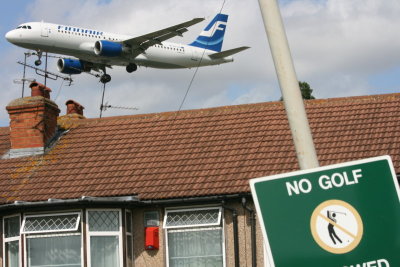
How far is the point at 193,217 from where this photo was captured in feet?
50.3

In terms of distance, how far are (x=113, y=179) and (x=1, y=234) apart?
2.32m

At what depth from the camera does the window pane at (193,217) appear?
50.0ft

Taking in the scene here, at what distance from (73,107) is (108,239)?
7356 mm

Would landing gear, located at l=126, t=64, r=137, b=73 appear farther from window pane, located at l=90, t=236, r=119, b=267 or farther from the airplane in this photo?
window pane, located at l=90, t=236, r=119, b=267

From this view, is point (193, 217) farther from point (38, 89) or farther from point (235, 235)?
point (38, 89)

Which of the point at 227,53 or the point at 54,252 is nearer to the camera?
the point at 54,252

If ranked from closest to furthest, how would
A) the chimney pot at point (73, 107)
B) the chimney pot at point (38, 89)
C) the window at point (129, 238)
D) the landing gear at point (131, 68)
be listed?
the window at point (129, 238) < the chimney pot at point (38, 89) < the chimney pot at point (73, 107) < the landing gear at point (131, 68)

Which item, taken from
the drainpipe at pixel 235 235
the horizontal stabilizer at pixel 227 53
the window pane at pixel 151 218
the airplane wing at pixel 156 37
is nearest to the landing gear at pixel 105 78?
the airplane wing at pixel 156 37

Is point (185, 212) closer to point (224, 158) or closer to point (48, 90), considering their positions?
point (224, 158)

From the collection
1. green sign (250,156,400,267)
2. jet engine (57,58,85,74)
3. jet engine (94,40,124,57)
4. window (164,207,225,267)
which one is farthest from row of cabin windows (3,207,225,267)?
jet engine (57,58,85,74)

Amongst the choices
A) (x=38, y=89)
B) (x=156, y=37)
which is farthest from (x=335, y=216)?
(x=156, y=37)

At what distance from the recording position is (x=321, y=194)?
351cm

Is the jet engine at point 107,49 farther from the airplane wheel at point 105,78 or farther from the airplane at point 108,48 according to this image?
the airplane wheel at point 105,78

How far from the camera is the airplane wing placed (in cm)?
4253
